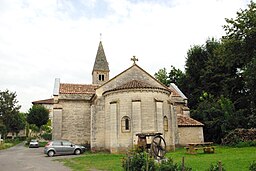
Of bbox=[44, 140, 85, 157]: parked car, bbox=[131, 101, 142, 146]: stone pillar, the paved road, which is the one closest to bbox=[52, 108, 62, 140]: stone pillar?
bbox=[44, 140, 85, 157]: parked car

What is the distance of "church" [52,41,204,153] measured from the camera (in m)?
24.7

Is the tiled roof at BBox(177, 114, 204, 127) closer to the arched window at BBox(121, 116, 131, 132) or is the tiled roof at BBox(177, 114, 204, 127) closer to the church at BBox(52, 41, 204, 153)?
the church at BBox(52, 41, 204, 153)

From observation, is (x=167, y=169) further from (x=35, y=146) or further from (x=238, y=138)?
(x=35, y=146)

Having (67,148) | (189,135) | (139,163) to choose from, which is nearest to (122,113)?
(67,148)

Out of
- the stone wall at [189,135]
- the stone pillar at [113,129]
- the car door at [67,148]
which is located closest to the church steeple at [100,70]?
A: the stone wall at [189,135]

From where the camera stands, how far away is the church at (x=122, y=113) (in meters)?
24.7

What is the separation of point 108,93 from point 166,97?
5599 mm

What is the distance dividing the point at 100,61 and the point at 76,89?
13.4 m

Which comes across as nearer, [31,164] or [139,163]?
[139,163]

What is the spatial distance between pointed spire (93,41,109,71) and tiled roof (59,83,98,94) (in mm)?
10705

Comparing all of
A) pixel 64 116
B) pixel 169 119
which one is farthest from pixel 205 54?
pixel 64 116

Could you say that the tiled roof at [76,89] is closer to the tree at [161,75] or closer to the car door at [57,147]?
the car door at [57,147]

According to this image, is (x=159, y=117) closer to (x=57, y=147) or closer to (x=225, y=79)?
(x=57, y=147)

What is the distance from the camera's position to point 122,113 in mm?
25078
